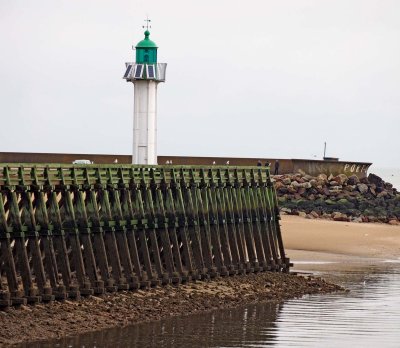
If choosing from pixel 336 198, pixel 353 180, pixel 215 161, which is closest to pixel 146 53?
pixel 336 198

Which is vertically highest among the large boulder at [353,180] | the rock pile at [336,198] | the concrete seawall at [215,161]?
the concrete seawall at [215,161]

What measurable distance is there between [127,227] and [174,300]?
5.77 feet

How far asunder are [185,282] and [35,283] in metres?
5.13

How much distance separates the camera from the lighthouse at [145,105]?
3806 centimetres

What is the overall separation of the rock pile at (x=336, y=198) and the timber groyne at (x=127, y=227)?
979 inches

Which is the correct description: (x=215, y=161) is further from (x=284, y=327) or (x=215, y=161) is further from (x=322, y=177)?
(x=284, y=327)

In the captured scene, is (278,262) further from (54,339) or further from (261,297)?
(54,339)

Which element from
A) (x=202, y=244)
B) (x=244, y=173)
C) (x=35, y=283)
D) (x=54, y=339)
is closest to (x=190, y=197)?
(x=202, y=244)

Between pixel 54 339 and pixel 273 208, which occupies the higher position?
pixel 273 208

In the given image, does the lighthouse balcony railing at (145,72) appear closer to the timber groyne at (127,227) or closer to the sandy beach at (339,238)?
the timber groyne at (127,227)

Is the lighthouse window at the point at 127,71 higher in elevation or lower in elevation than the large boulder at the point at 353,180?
higher

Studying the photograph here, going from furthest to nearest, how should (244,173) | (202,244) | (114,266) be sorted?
(244,173), (202,244), (114,266)

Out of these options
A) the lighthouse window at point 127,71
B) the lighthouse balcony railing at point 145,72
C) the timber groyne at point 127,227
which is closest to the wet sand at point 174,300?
the timber groyne at point 127,227

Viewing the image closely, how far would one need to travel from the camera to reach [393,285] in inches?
1347
